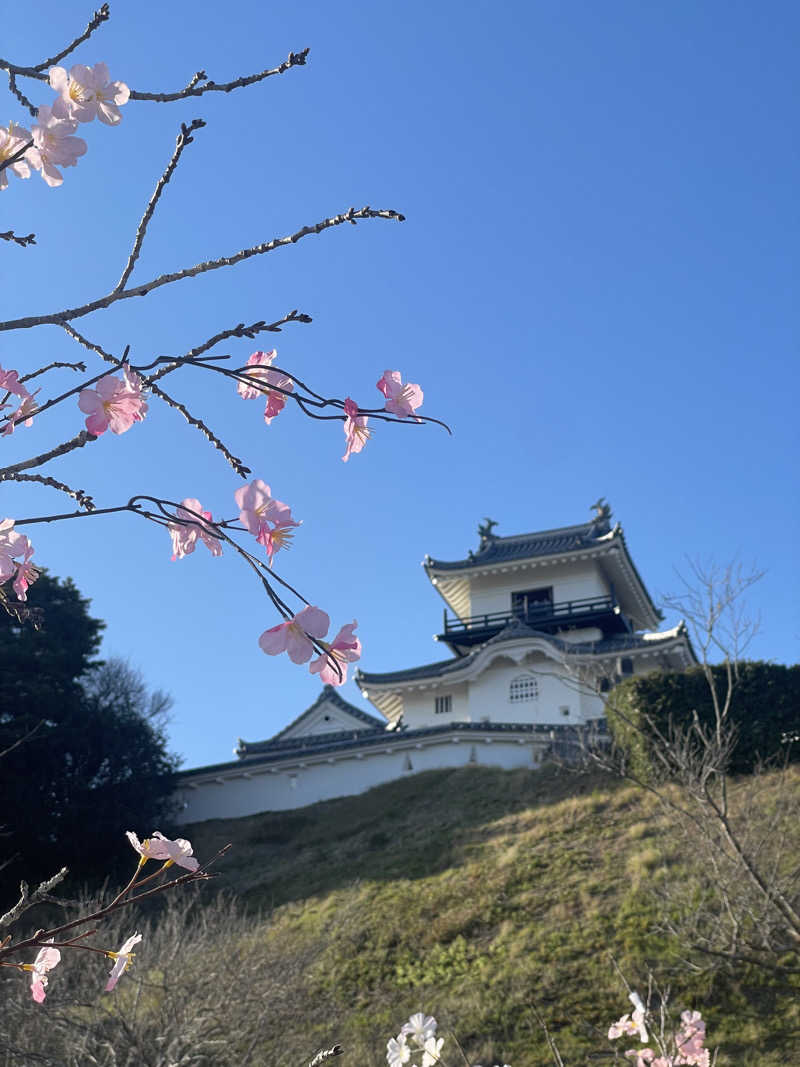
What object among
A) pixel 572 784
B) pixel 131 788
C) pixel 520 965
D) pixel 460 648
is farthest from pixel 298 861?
pixel 460 648

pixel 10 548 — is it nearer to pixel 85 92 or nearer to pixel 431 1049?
pixel 85 92

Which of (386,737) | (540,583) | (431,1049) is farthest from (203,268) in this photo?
(540,583)

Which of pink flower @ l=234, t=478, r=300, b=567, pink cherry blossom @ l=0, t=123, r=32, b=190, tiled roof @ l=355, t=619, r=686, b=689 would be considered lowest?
pink flower @ l=234, t=478, r=300, b=567

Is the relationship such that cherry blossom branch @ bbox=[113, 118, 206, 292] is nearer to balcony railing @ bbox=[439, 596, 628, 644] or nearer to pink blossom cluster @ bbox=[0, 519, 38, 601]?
pink blossom cluster @ bbox=[0, 519, 38, 601]

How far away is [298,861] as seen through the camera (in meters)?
18.0

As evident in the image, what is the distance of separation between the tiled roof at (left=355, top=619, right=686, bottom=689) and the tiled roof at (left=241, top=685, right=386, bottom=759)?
77cm

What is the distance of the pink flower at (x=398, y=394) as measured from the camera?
1943mm

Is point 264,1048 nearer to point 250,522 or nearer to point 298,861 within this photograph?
point 298,861

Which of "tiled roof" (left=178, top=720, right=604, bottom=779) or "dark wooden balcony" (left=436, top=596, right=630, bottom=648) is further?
"dark wooden balcony" (left=436, top=596, right=630, bottom=648)

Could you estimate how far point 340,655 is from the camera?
66.1 inches

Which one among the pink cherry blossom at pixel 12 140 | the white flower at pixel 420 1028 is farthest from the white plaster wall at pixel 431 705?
the pink cherry blossom at pixel 12 140

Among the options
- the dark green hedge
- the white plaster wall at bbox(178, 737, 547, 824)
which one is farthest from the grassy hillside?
the dark green hedge

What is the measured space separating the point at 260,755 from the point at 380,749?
132 inches

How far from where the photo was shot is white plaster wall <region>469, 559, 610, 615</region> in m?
28.4
